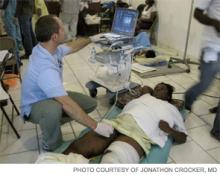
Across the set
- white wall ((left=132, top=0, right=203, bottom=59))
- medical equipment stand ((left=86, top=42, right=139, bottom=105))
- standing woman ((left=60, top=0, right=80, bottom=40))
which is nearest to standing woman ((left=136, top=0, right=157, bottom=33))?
white wall ((left=132, top=0, right=203, bottom=59))

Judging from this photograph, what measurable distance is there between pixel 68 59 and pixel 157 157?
2.51m

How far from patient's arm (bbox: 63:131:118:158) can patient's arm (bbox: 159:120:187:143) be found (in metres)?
0.35

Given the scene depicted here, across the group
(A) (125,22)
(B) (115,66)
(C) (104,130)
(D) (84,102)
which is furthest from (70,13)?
(C) (104,130)

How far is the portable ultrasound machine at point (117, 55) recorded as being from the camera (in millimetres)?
2338

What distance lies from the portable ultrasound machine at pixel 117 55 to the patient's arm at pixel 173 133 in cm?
71

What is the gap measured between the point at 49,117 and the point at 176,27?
293 centimetres

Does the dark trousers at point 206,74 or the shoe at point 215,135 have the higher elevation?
the dark trousers at point 206,74

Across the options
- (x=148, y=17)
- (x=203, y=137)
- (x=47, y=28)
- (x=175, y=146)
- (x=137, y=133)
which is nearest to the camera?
(x=47, y=28)

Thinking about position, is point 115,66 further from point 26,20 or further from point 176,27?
point 176,27

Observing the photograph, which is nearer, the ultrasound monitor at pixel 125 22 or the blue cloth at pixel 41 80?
the blue cloth at pixel 41 80

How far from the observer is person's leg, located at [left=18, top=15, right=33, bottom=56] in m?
3.65

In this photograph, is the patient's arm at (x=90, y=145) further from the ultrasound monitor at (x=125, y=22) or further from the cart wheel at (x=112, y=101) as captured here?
the ultrasound monitor at (x=125, y=22)

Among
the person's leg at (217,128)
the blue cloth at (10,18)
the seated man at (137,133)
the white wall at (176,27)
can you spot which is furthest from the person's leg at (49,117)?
the white wall at (176,27)

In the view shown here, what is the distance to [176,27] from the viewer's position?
4012 millimetres
